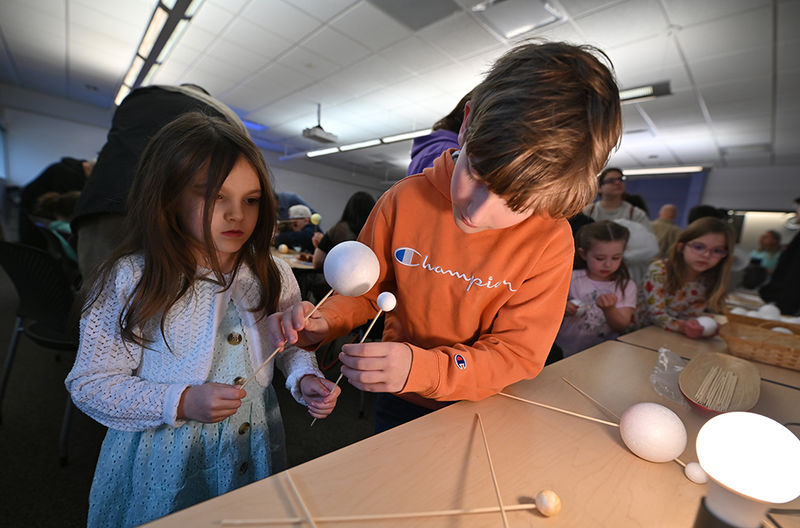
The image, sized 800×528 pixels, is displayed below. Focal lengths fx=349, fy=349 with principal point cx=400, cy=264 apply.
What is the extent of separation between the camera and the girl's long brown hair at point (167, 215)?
2.39 feet

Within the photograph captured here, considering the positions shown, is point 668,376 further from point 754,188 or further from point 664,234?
point 754,188

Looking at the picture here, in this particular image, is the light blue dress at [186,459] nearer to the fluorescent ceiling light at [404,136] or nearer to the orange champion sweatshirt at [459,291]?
the orange champion sweatshirt at [459,291]

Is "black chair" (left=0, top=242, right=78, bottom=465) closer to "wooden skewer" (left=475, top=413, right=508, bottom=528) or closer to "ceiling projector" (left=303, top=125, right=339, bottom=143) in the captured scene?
"wooden skewer" (left=475, top=413, right=508, bottom=528)

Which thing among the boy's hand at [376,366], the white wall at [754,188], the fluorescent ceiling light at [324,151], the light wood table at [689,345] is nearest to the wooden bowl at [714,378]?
the light wood table at [689,345]

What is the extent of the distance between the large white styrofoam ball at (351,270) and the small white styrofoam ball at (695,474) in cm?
61

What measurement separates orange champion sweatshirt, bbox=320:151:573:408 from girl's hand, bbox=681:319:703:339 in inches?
50.6

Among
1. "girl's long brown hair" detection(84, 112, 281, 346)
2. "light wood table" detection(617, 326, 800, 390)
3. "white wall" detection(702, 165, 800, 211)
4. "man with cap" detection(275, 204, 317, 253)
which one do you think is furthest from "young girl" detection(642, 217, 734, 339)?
"white wall" detection(702, 165, 800, 211)

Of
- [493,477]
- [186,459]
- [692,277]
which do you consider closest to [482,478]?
[493,477]

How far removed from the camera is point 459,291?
754mm

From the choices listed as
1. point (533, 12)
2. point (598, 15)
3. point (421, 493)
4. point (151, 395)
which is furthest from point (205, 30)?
point (421, 493)

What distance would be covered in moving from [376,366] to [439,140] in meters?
0.77

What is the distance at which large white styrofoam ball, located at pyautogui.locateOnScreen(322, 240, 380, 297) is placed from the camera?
0.63 m

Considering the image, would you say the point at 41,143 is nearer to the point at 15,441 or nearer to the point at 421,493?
the point at 15,441

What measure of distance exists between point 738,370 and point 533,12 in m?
3.29
